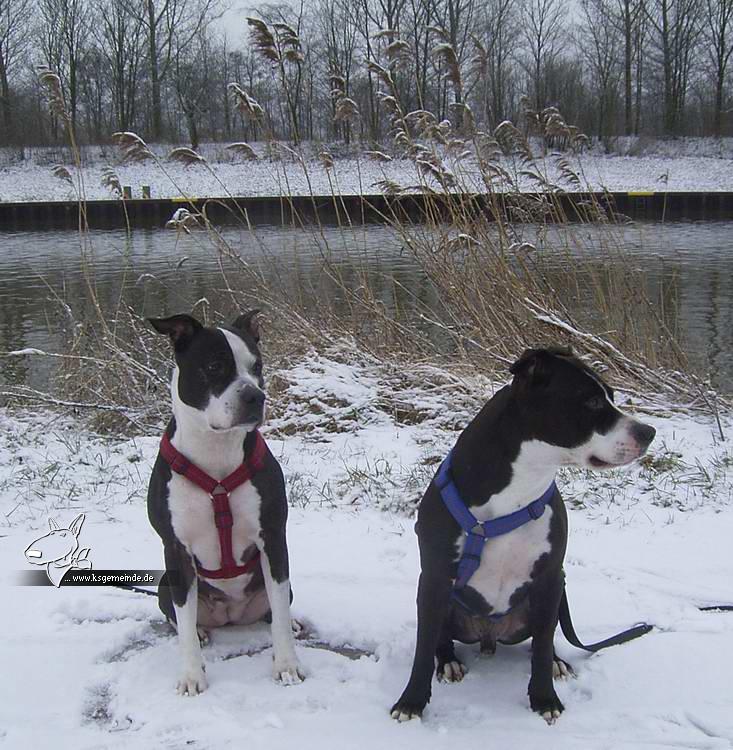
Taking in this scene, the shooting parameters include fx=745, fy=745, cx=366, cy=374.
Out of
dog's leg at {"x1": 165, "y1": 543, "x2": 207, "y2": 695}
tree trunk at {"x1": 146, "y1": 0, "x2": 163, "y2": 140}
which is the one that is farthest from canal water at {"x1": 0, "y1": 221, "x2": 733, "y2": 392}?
tree trunk at {"x1": 146, "y1": 0, "x2": 163, "y2": 140}

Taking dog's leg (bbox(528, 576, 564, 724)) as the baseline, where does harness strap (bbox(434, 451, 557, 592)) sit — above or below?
above

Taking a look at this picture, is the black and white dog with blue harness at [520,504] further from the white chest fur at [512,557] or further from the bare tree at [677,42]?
the bare tree at [677,42]

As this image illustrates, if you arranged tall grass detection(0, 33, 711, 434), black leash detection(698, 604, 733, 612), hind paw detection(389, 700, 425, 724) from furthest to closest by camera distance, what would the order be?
1. tall grass detection(0, 33, 711, 434)
2. black leash detection(698, 604, 733, 612)
3. hind paw detection(389, 700, 425, 724)

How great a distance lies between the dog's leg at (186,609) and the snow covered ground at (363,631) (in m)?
0.09

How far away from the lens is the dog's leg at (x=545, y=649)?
2.33 m

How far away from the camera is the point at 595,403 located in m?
2.27

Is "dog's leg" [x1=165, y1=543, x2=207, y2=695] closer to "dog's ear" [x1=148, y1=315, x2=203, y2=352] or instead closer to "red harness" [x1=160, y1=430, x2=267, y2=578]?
"red harness" [x1=160, y1=430, x2=267, y2=578]

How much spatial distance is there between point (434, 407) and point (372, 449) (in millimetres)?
791

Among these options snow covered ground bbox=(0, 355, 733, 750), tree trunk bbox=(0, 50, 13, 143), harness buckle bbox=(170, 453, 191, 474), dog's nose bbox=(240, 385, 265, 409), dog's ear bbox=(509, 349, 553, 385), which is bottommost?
snow covered ground bbox=(0, 355, 733, 750)

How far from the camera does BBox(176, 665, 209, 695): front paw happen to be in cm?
251

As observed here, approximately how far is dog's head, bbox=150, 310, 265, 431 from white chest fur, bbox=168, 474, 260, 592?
0.77ft

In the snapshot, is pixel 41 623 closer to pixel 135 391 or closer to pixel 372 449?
pixel 372 449

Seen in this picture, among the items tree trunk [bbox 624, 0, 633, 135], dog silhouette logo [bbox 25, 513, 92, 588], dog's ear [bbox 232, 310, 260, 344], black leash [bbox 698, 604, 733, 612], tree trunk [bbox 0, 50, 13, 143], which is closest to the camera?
dog's ear [bbox 232, 310, 260, 344]

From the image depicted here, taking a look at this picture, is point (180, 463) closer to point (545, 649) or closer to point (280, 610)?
point (280, 610)
